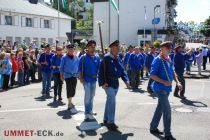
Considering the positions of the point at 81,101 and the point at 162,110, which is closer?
the point at 162,110

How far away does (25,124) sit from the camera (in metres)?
9.01

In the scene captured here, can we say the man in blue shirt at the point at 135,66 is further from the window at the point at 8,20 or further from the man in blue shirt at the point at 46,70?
the window at the point at 8,20

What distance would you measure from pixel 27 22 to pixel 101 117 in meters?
46.6

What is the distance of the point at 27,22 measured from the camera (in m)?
54.3

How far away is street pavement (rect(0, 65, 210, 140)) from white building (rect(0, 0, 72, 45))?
37.3m

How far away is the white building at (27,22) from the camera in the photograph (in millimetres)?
50062

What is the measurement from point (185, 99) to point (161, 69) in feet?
18.6

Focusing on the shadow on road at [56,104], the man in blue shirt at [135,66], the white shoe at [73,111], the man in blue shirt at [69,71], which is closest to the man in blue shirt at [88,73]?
the white shoe at [73,111]

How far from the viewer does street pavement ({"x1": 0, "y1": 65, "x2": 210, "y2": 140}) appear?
804cm

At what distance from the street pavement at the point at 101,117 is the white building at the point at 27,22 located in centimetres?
3726

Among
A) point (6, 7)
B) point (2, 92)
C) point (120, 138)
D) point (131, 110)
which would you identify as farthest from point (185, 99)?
point (6, 7)

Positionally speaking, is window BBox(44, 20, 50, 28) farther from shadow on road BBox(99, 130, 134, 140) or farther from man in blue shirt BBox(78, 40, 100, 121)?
shadow on road BBox(99, 130, 134, 140)

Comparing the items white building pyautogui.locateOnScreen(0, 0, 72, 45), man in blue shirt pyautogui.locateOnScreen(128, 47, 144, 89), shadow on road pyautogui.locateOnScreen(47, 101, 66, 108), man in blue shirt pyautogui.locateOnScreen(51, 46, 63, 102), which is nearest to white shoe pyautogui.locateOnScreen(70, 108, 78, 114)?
shadow on road pyautogui.locateOnScreen(47, 101, 66, 108)

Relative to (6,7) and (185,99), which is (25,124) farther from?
(6,7)
